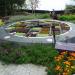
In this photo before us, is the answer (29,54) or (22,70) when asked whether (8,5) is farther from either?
(22,70)

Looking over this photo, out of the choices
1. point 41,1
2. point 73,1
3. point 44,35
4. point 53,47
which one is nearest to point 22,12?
point 41,1

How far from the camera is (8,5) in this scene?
19.3m

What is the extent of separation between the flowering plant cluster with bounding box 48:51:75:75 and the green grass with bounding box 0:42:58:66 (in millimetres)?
407

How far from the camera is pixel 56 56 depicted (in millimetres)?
9281

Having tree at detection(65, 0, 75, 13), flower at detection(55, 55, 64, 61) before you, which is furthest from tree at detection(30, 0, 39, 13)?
flower at detection(55, 55, 64, 61)

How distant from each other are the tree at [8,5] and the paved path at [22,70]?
33.7 feet

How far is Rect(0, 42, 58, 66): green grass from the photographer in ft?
30.7

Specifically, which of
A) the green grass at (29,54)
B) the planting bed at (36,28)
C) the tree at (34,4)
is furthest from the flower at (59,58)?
the tree at (34,4)

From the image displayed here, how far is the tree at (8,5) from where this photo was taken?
19.2m

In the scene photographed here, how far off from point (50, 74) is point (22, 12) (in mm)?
11660

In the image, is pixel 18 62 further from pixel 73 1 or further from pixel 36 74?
pixel 73 1

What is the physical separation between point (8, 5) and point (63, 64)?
38.2 feet

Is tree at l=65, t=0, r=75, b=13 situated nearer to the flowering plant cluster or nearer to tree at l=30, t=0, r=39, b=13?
tree at l=30, t=0, r=39, b=13

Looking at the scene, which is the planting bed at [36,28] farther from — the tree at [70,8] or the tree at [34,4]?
the tree at [34,4]
